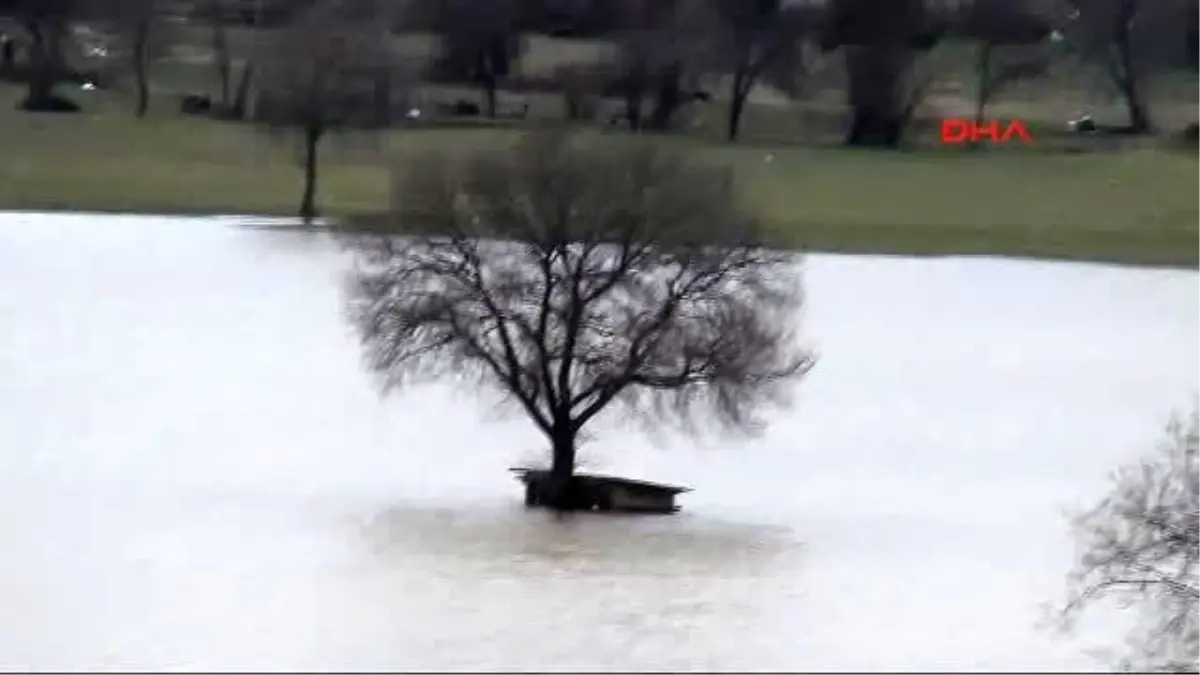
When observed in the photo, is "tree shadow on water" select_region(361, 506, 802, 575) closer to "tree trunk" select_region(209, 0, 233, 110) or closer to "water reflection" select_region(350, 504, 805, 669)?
"water reflection" select_region(350, 504, 805, 669)

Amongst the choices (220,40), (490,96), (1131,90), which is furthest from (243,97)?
(1131,90)

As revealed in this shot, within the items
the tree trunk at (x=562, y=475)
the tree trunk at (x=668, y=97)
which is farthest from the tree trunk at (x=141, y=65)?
the tree trunk at (x=562, y=475)

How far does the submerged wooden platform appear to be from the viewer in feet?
114

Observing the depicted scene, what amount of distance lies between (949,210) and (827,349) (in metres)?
19.7

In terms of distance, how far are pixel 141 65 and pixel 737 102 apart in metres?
14.8

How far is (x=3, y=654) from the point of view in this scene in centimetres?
2525

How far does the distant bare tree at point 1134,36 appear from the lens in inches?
3374

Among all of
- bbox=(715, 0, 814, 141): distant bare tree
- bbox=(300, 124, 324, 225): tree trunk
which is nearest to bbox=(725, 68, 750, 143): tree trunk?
bbox=(715, 0, 814, 141): distant bare tree

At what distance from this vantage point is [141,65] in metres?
78.4

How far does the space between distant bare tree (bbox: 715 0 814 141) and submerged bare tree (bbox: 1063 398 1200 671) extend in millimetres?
48655

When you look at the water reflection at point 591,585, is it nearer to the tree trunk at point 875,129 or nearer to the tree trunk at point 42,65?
the tree trunk at point 42,65

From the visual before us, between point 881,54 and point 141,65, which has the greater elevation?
point 881,54

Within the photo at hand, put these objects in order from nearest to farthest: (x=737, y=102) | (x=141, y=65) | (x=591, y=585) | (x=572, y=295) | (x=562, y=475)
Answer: (x=591, y=585), (x=562, y=475), (x=572, y=295), (x=141, y=65), (x=737, y=102)

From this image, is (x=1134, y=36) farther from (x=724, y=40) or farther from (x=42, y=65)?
(x=42, y=65)
